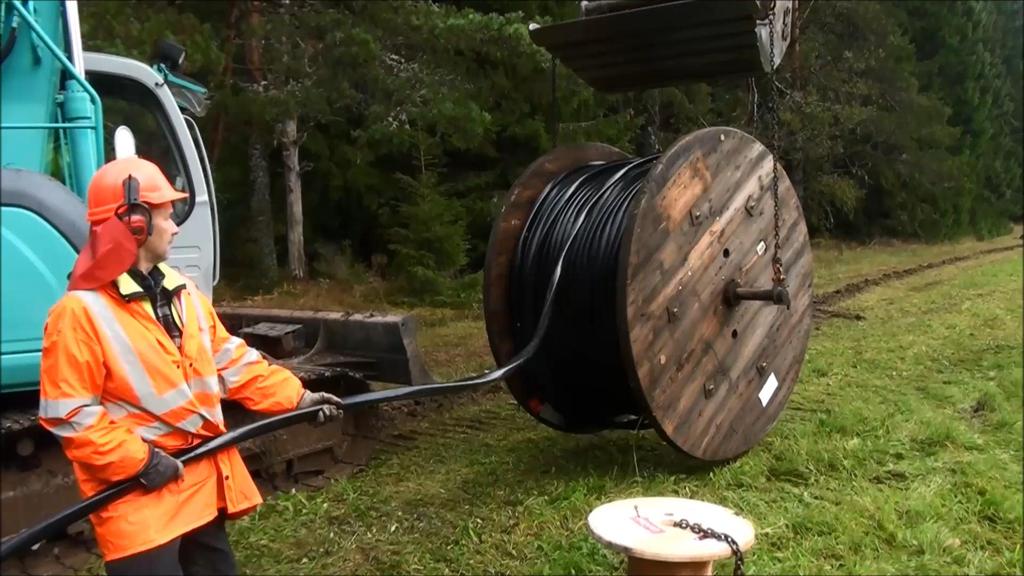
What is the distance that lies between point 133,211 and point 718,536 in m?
2.09

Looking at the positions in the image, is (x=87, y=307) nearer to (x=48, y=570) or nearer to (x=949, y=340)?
(x=48, y=570)

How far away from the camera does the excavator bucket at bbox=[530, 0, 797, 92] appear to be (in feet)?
16.2

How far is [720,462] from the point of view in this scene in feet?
16.5

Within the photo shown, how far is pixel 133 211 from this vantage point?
2.74 meters

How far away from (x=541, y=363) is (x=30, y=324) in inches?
96.8

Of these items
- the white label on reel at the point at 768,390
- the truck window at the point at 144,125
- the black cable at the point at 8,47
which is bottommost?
the white label on reel at the point at 768,390

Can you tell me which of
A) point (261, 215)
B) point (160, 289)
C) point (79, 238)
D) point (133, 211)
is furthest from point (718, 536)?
point (261, 215)

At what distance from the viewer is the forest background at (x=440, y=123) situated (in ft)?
34.7

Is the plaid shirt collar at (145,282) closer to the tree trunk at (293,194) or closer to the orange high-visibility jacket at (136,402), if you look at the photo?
the orange high-visibility jacket at (136,402)

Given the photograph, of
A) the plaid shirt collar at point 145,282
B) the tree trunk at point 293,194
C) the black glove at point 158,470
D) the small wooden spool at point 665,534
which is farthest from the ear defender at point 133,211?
the tree trunk at point 293,194

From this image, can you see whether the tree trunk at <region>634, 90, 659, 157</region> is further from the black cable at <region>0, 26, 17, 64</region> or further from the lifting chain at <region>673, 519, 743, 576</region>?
the lifting chain at <region>673, 519, 743, 576</region>

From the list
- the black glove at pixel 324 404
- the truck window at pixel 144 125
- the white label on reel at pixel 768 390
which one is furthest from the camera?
the truck window at pixel 144 125

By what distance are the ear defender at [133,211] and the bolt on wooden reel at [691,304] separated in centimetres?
228

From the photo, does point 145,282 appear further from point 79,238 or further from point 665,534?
point 665,534
